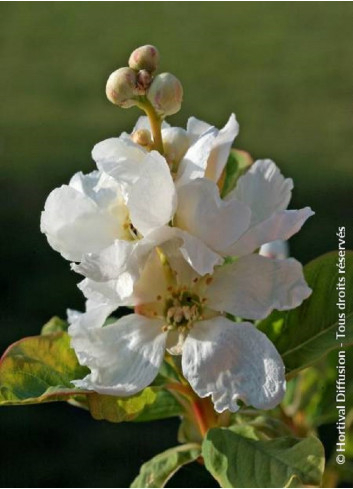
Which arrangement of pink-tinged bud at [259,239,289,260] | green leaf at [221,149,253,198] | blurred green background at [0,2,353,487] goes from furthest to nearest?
blurred green background at [0,2,353,487] < pink-tinged bud at [259,239,289,260] < green leaf at [221,149,253,198]

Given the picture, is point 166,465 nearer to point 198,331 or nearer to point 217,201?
point 198,331

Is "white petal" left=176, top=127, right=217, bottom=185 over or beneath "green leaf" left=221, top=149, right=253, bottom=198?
over

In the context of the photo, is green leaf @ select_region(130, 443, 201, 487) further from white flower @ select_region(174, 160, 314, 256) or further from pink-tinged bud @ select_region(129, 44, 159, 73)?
pink-tinged bud @ select_region(129, 44, 159, 73)

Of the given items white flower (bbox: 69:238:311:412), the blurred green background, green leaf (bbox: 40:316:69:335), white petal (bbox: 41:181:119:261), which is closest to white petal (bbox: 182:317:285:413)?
white flower (bbox: 69:238:311:412)

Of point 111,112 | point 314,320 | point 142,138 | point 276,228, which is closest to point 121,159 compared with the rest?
point 142,138

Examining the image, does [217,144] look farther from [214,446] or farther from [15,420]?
[15,420]

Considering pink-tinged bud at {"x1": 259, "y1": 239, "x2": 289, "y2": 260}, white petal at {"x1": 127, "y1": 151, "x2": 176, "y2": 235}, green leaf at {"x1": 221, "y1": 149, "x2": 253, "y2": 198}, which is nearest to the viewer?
white petal at {"x1": 127, "y1": 151, "x2": 176, "y2": 235}

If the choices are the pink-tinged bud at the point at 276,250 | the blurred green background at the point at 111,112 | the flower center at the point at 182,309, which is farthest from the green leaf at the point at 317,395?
the blurred green background at the point at 111,112

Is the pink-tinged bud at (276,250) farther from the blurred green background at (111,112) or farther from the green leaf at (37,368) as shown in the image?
the blurred green background at (111,112)
